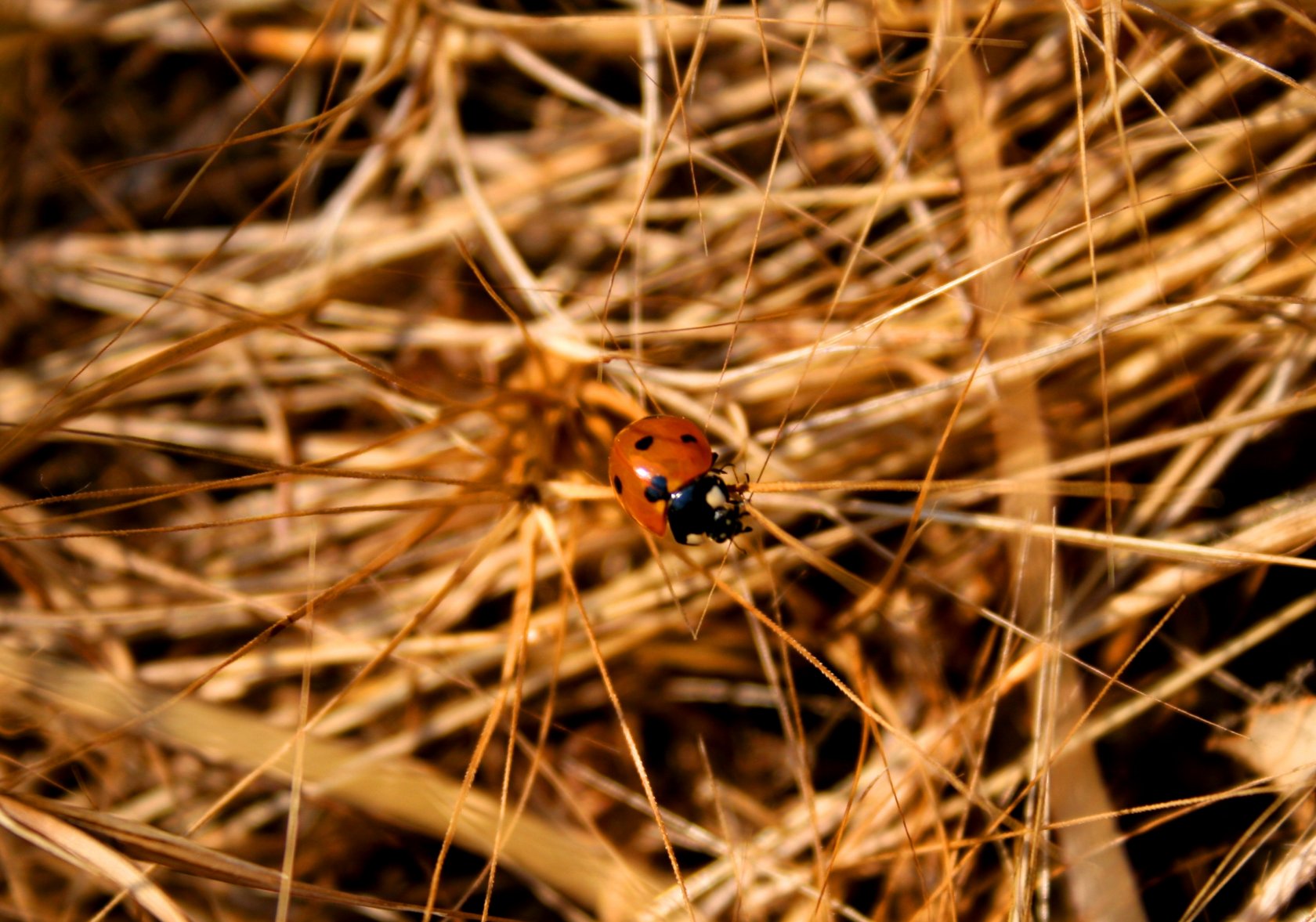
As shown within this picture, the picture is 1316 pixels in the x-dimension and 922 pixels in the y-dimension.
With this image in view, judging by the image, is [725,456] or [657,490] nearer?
[657,490]

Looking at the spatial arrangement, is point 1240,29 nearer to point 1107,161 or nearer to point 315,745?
point 1107,161

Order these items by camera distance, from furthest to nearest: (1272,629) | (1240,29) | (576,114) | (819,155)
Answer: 1. (576,114)
2. (819,155)
3. (1240,29)
4. (1272,629)

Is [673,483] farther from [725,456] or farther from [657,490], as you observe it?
[725,456]

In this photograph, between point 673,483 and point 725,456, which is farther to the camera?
point 725,456

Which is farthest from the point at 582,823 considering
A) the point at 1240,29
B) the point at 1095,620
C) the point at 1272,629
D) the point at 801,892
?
the point at 1240,29

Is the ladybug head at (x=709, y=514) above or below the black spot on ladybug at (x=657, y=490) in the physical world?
below

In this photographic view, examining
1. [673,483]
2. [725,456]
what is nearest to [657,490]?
[673,483]
